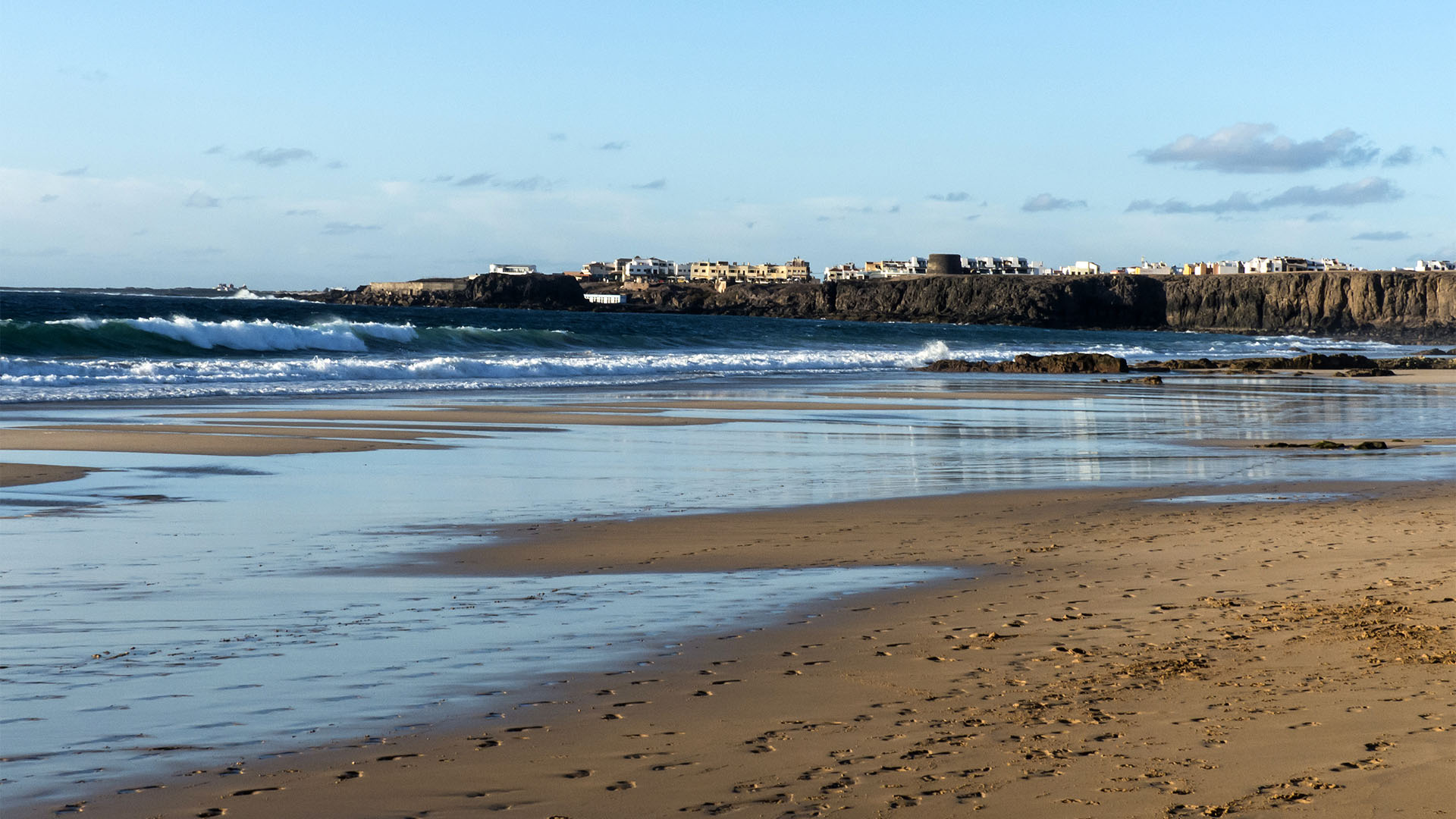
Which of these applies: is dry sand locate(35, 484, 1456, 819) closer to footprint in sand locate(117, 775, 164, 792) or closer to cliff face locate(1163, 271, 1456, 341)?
footprint in sand locate(117, 775, 164, 792)

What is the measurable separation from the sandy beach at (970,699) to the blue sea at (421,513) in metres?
0.22

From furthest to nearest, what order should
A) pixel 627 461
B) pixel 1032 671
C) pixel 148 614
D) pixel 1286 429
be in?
pixel 1286 429
pixel 627 461
pixel 148 614
pixel 1032 671

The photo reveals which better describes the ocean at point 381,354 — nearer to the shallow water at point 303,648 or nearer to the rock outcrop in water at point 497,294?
the shallow water at point 303,648

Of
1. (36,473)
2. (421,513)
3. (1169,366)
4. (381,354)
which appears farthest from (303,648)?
(1169,366)

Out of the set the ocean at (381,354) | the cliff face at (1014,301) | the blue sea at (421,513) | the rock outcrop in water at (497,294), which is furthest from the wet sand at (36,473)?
the rock outcrop in water at (497,294)

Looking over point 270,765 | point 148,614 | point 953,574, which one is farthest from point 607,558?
point 270,765

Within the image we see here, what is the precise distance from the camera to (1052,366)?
36.4 m

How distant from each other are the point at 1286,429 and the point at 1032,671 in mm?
13761

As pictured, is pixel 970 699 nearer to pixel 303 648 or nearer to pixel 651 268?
pixel 303 648

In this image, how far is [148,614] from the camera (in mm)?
5465

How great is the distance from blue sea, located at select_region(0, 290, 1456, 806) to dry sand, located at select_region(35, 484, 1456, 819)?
0.27 meters

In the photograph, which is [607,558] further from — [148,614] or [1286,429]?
[1286,429]

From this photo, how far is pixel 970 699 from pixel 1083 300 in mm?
115882

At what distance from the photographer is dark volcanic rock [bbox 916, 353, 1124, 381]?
36062 mm
